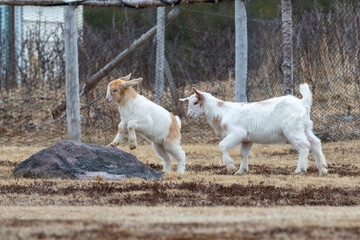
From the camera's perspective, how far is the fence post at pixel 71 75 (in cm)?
1377

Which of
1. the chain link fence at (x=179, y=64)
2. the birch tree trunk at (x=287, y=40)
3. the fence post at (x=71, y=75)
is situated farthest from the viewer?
the chain link fence at (x=179, y=64)

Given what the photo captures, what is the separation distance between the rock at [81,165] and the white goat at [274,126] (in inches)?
54.9

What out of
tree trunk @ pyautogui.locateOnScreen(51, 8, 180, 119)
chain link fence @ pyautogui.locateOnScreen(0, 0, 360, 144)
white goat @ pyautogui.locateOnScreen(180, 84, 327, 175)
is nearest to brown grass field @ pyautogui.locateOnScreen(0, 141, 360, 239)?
white goat @ pyautogui.locateOnScreen(180, 84, 327, 175)

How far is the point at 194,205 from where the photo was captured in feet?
24.3

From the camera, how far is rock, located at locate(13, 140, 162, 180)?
9570 mm

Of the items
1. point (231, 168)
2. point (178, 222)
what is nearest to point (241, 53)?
point (231, 168)

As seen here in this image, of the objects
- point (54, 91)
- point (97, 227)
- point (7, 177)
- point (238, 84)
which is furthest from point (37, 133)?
point (97, 227)

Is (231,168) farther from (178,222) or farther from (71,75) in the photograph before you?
(71,75)

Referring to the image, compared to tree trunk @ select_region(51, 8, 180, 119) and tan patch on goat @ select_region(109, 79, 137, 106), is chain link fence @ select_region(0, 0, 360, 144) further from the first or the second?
tan patch on goat @ select_region(109, 79, 137, 106)

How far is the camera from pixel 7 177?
980 centimetres

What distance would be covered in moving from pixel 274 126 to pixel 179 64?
920cm

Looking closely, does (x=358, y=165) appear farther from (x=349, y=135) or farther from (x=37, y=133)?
(x=37, y=133)

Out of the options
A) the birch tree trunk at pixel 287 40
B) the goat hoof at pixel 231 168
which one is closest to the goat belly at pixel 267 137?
the goat hoof at pixel 231 168

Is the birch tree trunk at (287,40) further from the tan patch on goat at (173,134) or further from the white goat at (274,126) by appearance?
the tan patch on goat at (173,134)
